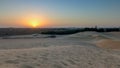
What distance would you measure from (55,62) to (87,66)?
139 cm

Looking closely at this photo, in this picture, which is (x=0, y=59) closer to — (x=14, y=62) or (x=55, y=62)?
(x=14, y=62)

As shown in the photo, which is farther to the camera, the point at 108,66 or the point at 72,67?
the point at 108,66

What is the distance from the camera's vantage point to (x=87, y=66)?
8117mm

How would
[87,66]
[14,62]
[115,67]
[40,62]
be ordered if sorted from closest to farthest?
[14,62] → [40,62] → [87,66] → [115,67]

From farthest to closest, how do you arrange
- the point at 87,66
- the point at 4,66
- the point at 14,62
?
the point at 87,66 < the point at 14,62 < the point at 4,66

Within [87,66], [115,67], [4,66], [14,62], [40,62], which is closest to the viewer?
[4,66]

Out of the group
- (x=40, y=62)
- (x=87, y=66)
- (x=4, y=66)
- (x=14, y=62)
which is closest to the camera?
(x=4, y=66)

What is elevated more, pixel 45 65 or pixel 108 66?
pixel 45 65

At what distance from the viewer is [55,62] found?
309 inches

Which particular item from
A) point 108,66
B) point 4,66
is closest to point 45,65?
point 4,66

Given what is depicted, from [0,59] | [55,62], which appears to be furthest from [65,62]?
[0,59]

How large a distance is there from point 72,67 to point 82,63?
→ 0.96 metres

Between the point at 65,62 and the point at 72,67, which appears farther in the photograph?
the point at 65,62

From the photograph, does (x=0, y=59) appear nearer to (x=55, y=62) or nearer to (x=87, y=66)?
(x=55, y=62)
